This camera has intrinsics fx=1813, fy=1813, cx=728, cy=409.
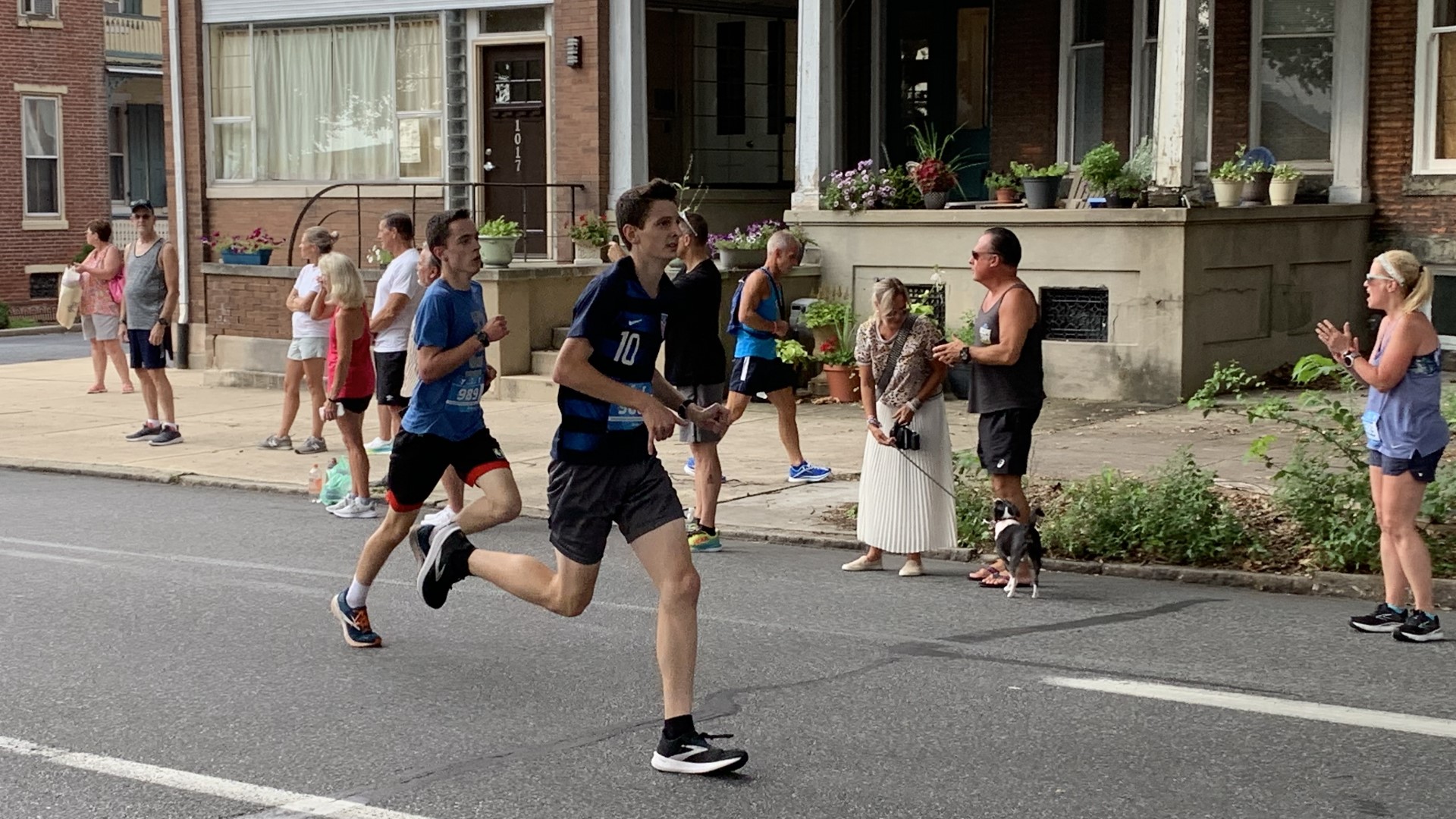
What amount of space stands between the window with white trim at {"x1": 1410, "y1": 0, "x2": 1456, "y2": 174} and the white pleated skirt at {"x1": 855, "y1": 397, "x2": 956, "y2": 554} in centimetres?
1007

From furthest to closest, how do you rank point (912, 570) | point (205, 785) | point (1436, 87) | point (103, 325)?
1. point (103, 325)
2. point (1436, 87)
3. point (912, 570)
4. point (205, 785)

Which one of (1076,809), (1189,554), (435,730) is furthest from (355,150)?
(1076,809)

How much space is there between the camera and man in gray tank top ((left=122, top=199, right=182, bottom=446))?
14.9 metres

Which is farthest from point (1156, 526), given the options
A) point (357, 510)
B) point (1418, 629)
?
point (357, 510)

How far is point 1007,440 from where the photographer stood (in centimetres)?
866

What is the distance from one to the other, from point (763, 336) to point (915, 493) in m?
2.62

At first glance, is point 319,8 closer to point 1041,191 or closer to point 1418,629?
point 1041,191

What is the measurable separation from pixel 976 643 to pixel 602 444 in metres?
2.31

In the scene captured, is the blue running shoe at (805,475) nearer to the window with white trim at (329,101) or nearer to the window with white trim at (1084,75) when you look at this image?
the window with white trim at (1084,75)

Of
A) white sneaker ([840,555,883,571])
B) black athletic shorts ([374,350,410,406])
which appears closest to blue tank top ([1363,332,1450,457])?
white sneaker ([840,555,883,571])

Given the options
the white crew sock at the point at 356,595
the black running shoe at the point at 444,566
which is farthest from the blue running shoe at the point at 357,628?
the black running shoe at the point at 444,566

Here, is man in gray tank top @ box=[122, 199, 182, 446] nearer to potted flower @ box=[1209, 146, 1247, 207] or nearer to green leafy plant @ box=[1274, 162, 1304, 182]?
potted flower @ box=[1209, 146, 1247, 207]

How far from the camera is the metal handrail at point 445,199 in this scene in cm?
2020

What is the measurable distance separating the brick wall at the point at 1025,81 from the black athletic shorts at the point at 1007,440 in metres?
12.0
